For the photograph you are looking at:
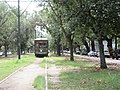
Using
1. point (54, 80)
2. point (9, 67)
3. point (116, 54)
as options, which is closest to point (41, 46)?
point (116, 54)

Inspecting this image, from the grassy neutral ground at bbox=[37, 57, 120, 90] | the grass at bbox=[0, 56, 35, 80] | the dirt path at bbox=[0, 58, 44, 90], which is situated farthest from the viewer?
→ the grass at bbox=[0, 56, 35, 80]

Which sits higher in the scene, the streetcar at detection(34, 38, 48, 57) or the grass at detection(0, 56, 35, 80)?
the streetcar at detection(34, 38, 48, 57)

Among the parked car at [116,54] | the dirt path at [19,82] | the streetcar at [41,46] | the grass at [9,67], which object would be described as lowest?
the dirt path at [19,82]

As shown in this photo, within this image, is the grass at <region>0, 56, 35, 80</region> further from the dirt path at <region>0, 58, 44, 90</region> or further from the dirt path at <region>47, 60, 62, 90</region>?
the dirt path at <region>47, 60, 62, 90</region>

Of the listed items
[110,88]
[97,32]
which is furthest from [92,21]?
[110,88]

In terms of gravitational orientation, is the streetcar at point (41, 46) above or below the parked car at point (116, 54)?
above

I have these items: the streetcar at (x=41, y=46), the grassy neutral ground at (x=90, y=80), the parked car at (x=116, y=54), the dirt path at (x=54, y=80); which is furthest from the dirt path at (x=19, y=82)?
the streetcar at (x=41, y=46)

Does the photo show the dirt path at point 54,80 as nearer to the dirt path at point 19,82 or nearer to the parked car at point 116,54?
the dirt path at point 19,82

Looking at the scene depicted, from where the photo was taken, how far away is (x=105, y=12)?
25547 millimetres

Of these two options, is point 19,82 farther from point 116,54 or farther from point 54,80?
point 116,54

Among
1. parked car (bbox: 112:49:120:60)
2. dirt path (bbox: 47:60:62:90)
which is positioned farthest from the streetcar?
dirt path (bbox: 47:60:62:90)

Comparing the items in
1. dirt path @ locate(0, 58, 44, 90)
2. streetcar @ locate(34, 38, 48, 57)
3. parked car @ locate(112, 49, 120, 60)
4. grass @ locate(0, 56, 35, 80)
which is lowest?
dirt path @ locate(0, 58, 44, 90)

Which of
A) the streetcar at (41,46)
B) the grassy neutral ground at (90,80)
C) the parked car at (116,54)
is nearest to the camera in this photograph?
the grassy neutral ground at (90,80)

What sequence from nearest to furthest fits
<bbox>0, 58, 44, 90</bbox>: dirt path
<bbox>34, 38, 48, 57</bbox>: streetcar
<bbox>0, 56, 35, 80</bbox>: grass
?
1. <bbox>0, 58, 44, 90</bbox>: dirt path
2. <bbox>0, 56, 35, 80</bbox>: grass
3. <bbox>34, 38, 48, 57</bbox>: streetcar
